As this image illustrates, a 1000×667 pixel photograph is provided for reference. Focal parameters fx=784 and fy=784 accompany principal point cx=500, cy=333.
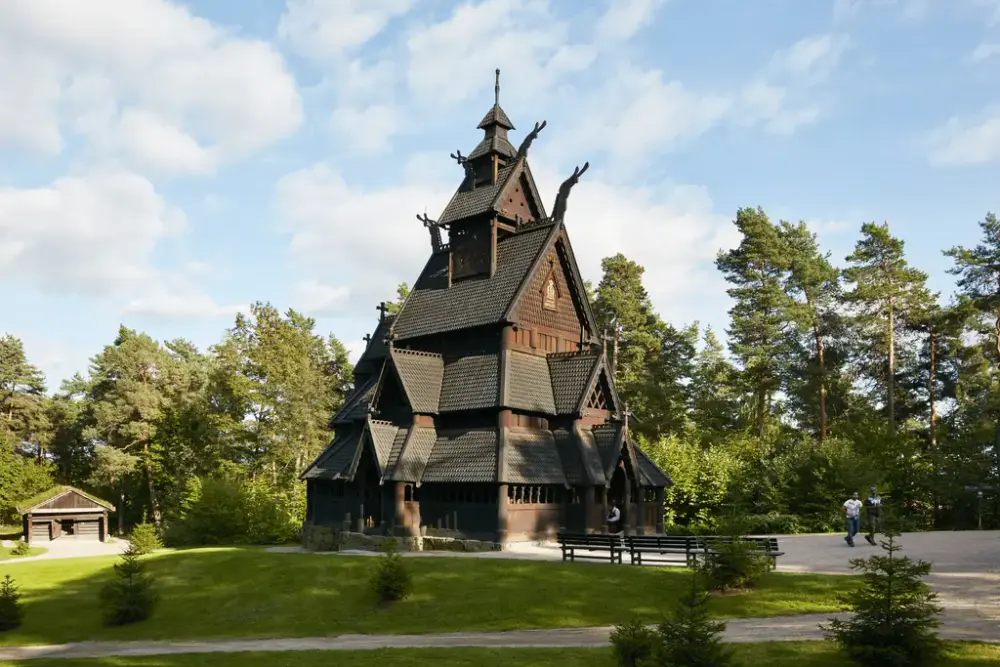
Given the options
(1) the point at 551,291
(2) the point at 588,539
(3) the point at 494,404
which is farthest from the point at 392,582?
(1) the point at 551,291

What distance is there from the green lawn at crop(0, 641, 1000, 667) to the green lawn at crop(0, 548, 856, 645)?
11.1 feet

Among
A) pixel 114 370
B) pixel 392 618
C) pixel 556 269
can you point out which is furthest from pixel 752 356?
pixel 114 370

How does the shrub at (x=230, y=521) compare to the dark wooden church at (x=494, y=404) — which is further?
the shrub at (x=230, y=521)

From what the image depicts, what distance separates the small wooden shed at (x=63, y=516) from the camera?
57.5 meters

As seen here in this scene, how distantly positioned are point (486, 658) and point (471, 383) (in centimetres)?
1881

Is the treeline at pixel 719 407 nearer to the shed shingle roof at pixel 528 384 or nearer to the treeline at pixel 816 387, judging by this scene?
the treeline at pixel 816 387

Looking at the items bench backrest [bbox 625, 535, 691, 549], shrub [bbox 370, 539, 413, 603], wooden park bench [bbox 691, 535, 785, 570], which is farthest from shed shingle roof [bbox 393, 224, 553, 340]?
wooden park bench [bbox 691, 535, 785, 570]

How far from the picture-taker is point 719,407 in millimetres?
62656

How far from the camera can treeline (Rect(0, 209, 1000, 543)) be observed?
41.7m

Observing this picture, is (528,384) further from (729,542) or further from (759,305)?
(759,305)

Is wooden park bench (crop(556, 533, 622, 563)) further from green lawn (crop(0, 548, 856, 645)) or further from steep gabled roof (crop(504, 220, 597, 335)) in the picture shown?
steep gabled roof (crop(504, 220, 597, 335))

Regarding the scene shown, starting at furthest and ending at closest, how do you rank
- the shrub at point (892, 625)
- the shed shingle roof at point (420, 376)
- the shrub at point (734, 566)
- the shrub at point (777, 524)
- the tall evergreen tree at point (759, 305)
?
the tall evergreen tree at point (759, 305), the shrub at point (777, 524), the shed shingle roof at point (420, 376), the shrub at point (734, 566), the shrub at point (892, 625)

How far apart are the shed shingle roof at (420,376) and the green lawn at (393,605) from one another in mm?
7904

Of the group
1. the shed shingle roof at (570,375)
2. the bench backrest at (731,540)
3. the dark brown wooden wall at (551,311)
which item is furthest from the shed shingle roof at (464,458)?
the bench backrest at (731,540)
